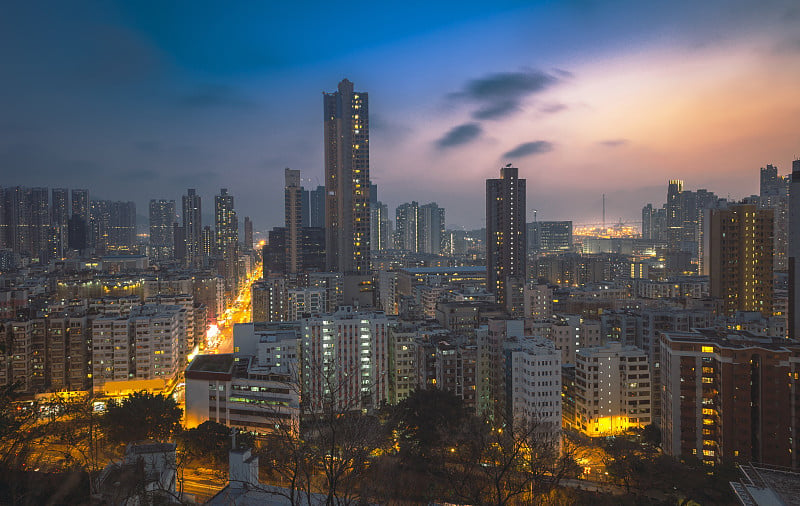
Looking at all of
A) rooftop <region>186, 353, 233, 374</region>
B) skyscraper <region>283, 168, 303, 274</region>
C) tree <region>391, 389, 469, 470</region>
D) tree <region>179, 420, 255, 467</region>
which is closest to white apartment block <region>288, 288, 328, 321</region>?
rooftop <region>186, 353, 233, 374</region>

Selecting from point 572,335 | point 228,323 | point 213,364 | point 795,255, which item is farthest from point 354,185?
point 795,255

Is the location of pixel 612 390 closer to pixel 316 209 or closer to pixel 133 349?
pixel 133 349

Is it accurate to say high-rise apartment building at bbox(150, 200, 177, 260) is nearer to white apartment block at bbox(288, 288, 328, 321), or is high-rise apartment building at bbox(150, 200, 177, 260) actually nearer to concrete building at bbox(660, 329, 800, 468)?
white apartment block at bbox(288, 288, 328, 321)

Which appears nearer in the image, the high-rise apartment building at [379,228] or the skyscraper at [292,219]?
→ the skyscraper at [292,219]

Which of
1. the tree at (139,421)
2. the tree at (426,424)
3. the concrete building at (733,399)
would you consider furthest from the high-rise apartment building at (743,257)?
the tree at (139,421)

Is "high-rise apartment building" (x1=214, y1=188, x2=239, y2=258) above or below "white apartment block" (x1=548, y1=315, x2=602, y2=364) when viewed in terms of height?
above

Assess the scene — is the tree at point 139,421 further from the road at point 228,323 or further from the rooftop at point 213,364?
the road at point 228,323
